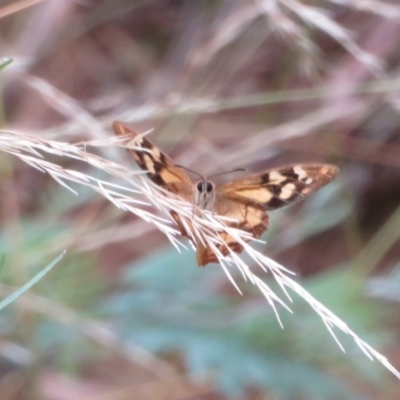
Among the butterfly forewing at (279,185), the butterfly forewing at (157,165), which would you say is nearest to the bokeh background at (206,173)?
the butterfly forewing at (157,165)

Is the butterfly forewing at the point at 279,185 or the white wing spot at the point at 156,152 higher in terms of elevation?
the white wing spot at the point at 156,152

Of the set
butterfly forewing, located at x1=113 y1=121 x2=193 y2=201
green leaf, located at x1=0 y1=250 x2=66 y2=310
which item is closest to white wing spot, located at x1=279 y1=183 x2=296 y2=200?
butterfly forewing, located at x1=113 y1=121 x2=193 y2=201

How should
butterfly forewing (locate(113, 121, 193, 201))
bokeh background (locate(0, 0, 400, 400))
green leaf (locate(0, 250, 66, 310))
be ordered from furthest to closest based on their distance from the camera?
1. bokeh background (locate(0, 0, 400, 400))
2. butterfly forewing (locate(113, 121, 193, 201))
3. green leaf (locate(0, 250, 66, 310))

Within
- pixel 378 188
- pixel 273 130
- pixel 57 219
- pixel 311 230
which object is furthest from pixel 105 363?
pixel 378 188

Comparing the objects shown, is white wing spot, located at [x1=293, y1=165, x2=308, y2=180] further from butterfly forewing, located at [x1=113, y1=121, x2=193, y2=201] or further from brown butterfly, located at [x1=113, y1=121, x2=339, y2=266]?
butterfly forewing, located at [x1=113, y1=121, x2=193, y2=201]

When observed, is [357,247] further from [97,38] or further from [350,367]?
[97,38]

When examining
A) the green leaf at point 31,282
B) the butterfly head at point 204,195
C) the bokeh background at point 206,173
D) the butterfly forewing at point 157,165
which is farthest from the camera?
the bokeh background at point 206,173

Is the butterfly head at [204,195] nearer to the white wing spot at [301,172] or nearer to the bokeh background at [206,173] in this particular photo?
the white wing spot at [301,172]

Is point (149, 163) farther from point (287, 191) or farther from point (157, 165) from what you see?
point (287, 191)
